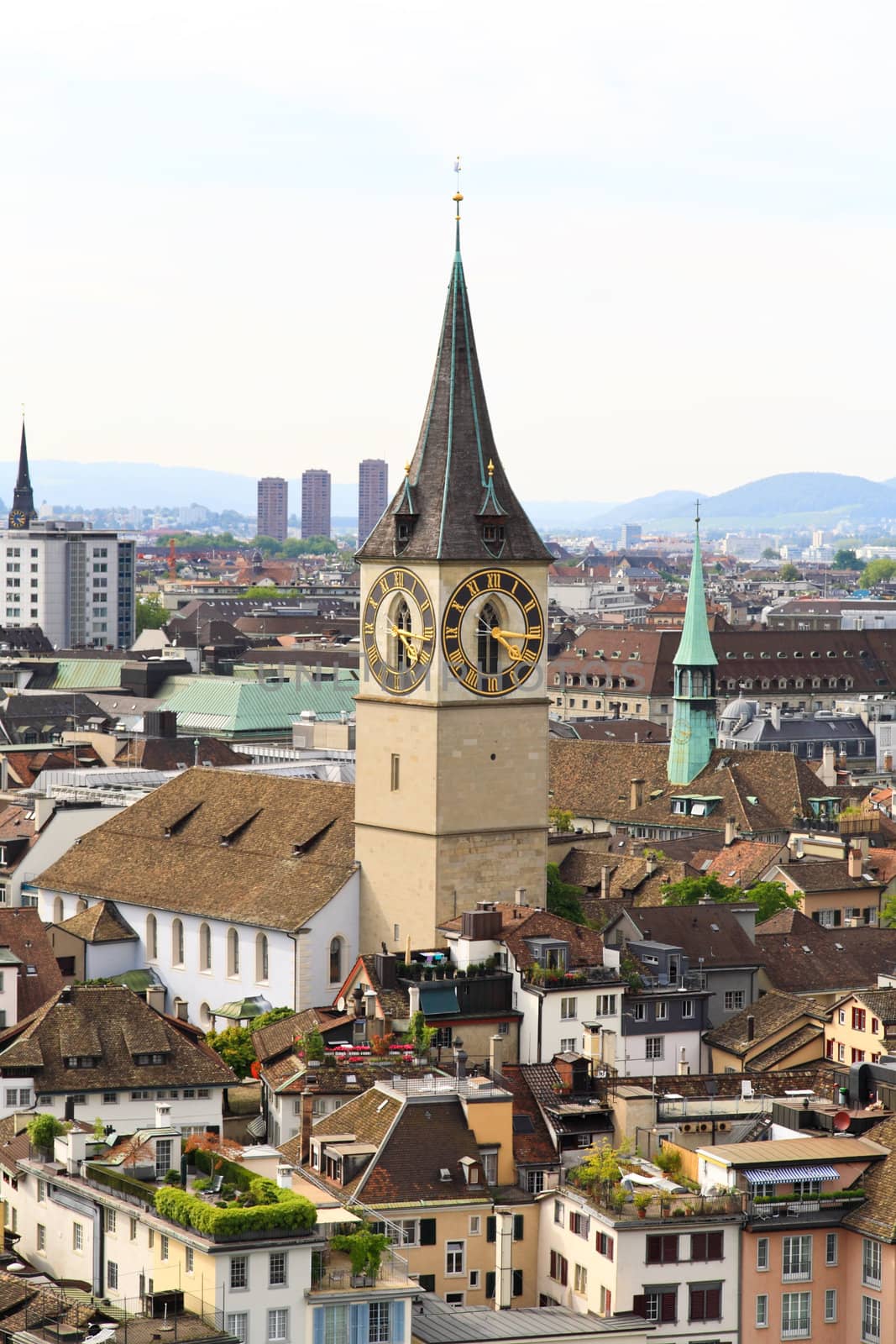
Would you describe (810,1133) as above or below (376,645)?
below

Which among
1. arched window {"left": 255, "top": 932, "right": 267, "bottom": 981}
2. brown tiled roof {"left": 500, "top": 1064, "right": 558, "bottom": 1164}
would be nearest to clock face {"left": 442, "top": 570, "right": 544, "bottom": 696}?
arched window {"left": 255, "top": 932, "right": 267, "bottom": 981}

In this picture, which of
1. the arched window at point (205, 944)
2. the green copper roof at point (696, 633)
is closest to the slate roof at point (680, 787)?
the green copper roof at point (696, 633)

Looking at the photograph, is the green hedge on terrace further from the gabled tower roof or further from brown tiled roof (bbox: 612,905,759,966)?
brown tiled roof (bbox: 612,905,759,966)

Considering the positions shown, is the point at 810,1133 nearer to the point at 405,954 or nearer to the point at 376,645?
the point at 405,954

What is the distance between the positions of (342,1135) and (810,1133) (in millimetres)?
10273

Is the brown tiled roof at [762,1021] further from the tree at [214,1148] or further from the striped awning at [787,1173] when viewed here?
the tree at [214,1148]

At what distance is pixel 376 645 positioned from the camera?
94500 mm

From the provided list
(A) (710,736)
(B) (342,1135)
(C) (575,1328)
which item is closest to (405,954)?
(B) (342,1135)

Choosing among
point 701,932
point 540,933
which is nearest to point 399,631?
point 540,933

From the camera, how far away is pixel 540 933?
88.3 m

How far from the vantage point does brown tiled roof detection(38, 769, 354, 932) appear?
95.8m

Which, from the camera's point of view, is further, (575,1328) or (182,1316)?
(575,1328)

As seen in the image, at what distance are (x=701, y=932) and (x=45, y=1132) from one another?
3460cm

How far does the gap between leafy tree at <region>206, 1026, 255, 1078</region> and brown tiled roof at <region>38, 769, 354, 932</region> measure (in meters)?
5.39
